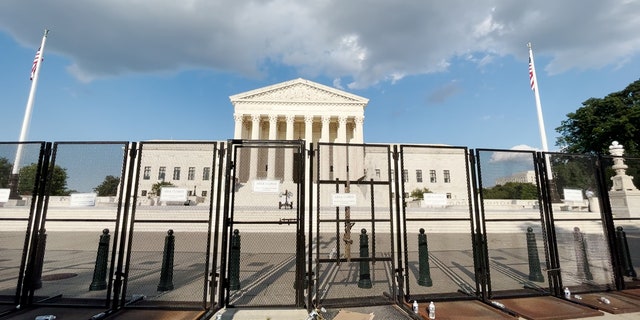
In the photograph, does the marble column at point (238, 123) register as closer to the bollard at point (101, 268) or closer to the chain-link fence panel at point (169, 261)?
the chain-link fence panel at point (169, 261)

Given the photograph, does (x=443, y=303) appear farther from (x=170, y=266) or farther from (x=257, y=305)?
(x=170, y=266)

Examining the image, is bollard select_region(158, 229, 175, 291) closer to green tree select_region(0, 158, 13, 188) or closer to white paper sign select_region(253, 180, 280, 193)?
white paper sign select_region(253, 180, 280, 193)

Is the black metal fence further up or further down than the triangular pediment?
further down

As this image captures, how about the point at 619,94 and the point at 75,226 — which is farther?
the point at 619,94

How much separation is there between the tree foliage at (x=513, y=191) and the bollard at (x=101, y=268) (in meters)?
9.35

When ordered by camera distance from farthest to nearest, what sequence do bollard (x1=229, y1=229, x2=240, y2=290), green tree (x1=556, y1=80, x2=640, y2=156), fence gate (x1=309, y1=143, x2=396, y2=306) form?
green tree (x1=556, y1=80, x2=640, y2=156), bollard (x1=229, y1=229, x2=240, y2=290), fence gate (x1=309, y1=143, x2=396, y2=306)

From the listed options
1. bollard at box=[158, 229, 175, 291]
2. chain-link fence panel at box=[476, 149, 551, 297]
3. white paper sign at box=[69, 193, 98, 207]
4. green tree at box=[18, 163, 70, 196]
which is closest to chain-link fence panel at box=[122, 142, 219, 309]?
bollard at box=[158, 229, 175, 291]

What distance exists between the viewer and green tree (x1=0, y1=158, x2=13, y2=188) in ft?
21.1

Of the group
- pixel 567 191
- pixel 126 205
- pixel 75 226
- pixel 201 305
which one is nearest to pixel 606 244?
pixel 567 191

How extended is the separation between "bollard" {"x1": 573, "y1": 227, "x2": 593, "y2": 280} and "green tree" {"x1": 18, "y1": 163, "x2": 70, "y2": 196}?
13.0 m

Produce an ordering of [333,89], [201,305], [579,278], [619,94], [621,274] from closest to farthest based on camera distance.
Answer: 1. [201,305]
2. [621,274]
3. [579,278]
4. [619,94]
5. [333,89]

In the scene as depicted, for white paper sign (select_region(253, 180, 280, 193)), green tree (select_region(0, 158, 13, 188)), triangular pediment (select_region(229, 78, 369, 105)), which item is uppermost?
triangular pediment (select_region(229, 78, 369, 105))

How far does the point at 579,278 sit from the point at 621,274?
0.86 metres

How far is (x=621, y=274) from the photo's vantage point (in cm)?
716
